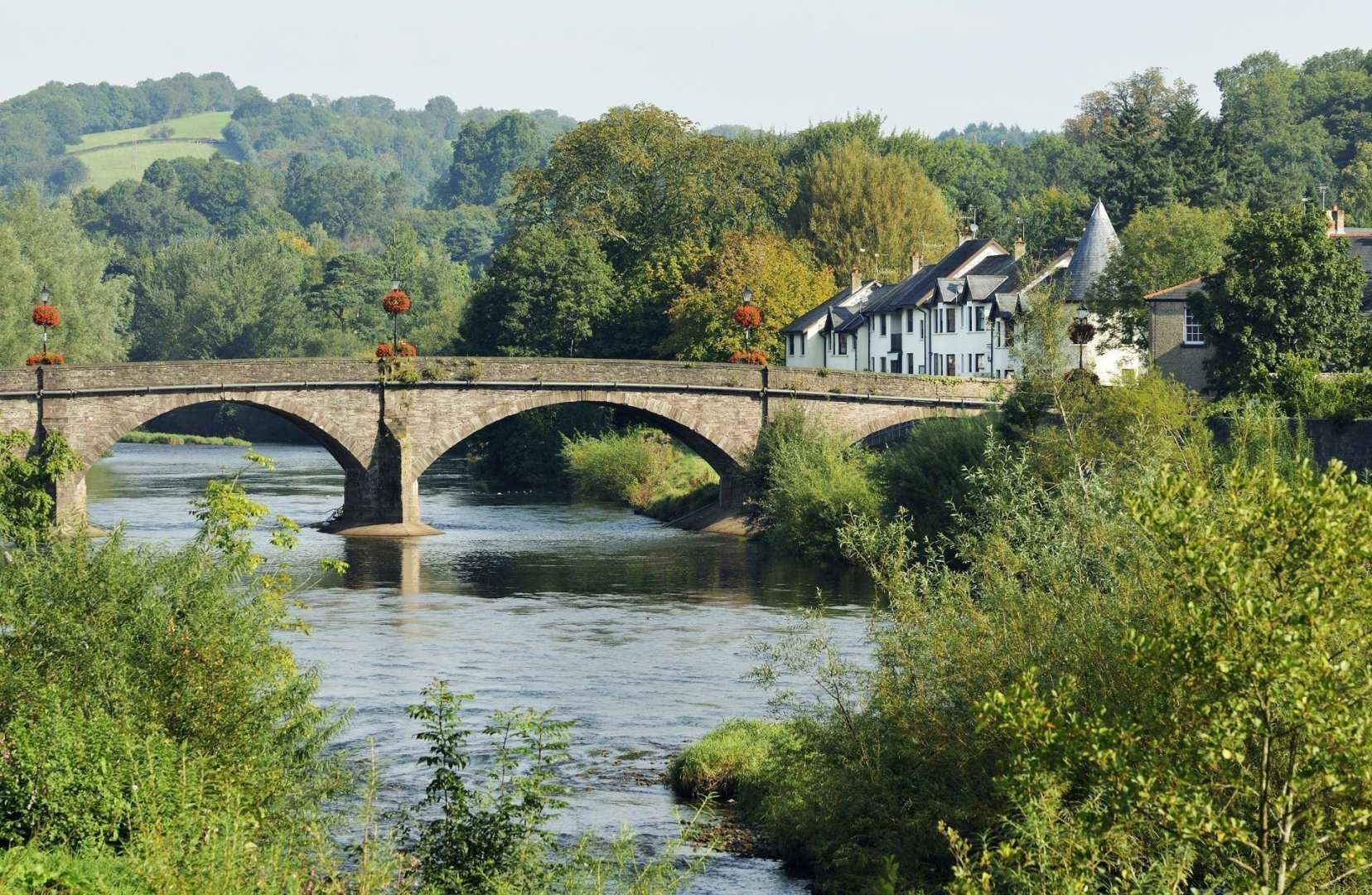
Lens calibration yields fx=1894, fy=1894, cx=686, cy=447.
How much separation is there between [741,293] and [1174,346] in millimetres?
24414

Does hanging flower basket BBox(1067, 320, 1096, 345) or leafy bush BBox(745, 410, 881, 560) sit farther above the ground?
hanging flower basket BBox(1067, 320, 1096, 345)

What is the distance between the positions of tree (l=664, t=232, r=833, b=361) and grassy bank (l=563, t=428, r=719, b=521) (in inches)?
221

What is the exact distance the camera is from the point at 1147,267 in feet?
240

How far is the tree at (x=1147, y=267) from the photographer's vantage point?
2815 inches

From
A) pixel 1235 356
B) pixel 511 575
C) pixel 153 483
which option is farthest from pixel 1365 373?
pixel 153 483

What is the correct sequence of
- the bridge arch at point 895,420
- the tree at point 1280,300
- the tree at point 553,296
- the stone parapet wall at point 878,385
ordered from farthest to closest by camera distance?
the tree at point 553,296 → the bridge arch at point 895,420 → the stone parapet wall at point 878,385 → the tree at point 1280,300

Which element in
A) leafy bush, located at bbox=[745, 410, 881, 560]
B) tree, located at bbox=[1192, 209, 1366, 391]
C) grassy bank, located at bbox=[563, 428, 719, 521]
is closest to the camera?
leafy bush, located at bbox=[745, 410, 881, 560]

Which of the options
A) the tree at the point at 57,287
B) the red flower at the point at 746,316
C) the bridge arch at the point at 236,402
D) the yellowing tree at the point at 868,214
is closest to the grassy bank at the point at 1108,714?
the bridge arch at the point at 236,402

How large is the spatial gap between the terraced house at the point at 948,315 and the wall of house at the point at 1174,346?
6478mm

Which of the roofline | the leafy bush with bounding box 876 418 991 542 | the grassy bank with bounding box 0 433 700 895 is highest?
the roofline

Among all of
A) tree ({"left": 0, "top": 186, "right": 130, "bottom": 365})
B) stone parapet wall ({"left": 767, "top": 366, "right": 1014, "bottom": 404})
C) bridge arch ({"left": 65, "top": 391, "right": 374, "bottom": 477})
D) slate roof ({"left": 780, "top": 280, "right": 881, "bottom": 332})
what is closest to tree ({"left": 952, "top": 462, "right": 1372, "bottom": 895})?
bridge arch ({"left": 65, "top": 391, "right": 374, "bottom": 477})

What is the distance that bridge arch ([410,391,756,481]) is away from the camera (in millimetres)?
63375

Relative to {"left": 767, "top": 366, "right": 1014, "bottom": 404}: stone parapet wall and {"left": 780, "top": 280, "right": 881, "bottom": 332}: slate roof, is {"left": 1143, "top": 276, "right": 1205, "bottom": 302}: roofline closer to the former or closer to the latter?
{"left": 767, "top": 366, "right": 1014, "bottom": 404}: stone parapet wall

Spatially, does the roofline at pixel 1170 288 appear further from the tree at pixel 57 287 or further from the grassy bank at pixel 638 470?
the tree at pixel 57 287
